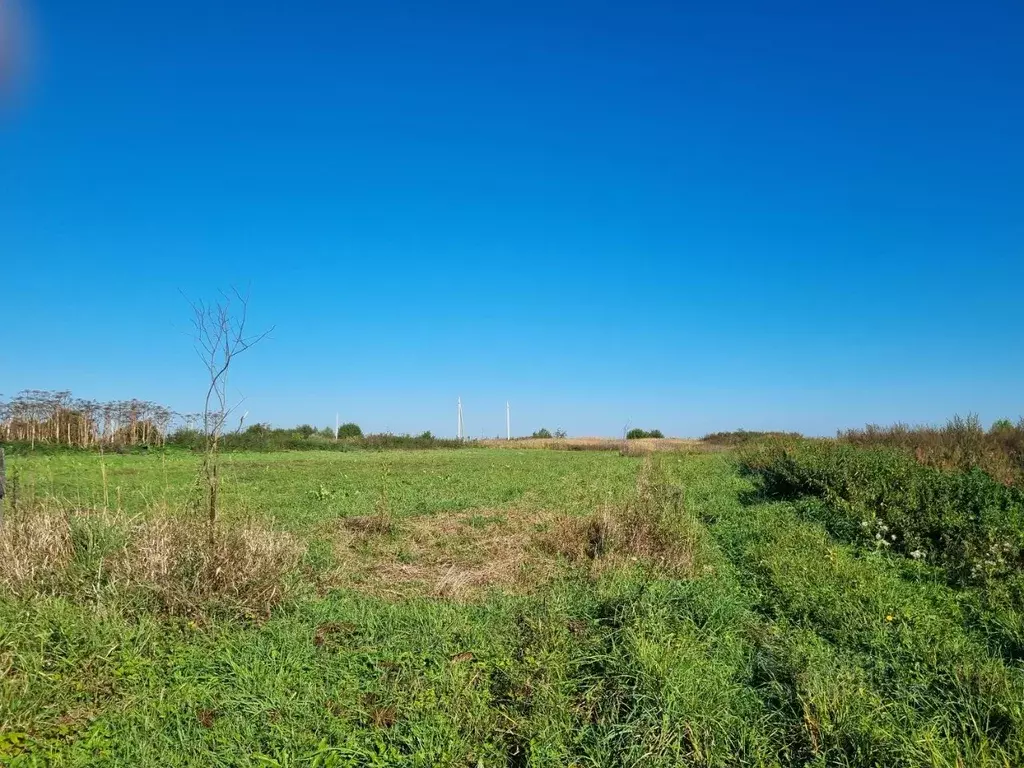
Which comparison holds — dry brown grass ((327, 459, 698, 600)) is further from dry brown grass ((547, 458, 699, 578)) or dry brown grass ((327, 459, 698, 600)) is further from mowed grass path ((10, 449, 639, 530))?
mowed grass path ((10, 449, 639, 530))

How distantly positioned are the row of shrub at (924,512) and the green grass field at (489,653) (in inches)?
17.1

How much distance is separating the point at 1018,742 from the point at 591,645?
2203 mm

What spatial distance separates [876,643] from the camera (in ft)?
14.2

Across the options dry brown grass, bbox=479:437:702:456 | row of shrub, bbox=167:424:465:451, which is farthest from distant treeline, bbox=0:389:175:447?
dry brown grass, bbox=479:437:702:456

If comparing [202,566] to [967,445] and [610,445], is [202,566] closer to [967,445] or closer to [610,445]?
[967,445]

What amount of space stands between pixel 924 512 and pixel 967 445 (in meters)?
8.60

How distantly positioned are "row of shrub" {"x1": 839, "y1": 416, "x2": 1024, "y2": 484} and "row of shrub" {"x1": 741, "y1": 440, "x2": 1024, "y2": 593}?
190 cm

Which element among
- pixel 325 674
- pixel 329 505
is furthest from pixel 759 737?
pixel 329 505

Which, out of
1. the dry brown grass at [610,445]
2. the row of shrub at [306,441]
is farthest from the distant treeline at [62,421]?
the dry brown grass at [610,445]

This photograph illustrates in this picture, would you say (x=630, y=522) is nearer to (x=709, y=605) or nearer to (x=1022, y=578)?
(x=709, y=605)

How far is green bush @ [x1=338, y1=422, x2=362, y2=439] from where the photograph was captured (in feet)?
149

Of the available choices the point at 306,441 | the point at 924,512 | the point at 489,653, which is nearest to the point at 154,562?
the point at 489,653

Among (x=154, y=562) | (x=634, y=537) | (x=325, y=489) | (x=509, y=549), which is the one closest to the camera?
(x=154, y=562)

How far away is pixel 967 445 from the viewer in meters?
14.8
